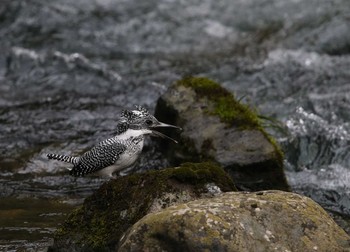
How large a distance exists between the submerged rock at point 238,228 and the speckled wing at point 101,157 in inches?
67.8

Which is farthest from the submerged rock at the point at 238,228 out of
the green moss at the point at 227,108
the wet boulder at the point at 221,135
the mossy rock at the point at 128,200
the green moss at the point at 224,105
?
the green moss at the point at 224,105

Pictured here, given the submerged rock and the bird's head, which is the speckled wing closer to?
the bird's head

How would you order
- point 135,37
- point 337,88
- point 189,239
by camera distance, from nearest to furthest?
point 189,239 → point 337,88 → point 135,37

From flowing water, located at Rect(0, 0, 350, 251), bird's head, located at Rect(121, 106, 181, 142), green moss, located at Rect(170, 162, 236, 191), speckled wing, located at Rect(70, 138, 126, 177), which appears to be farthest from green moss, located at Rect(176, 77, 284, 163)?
green moss, located at Rect(170, 162, 236, 191)

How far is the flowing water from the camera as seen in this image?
8.35 meters

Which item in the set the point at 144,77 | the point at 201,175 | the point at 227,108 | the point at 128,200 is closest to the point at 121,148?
the point at 128,200

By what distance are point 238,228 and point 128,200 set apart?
112 centimetres

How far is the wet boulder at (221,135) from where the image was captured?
314 inches

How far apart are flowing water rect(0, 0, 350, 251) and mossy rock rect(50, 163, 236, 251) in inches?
27.6

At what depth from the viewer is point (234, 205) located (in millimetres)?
5016

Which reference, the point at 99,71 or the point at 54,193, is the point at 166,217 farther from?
the point at 99,71

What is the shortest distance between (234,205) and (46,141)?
5.24 meters

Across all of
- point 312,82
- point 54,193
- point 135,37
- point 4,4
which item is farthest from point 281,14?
point 54,193

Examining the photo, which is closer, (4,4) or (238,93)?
(238,93)
